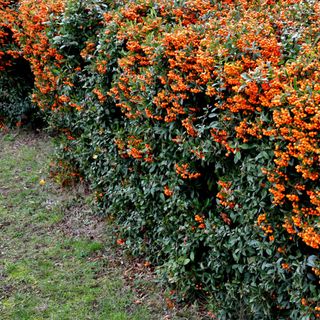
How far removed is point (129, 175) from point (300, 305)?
2.22 metres

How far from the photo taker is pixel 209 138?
12.5ft

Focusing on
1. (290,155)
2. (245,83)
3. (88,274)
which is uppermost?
(245,83)

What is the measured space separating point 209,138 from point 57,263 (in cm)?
217

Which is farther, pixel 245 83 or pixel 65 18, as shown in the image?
pixel 65 18

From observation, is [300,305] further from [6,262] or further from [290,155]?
[6,262]

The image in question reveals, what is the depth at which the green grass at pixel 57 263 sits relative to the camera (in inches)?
177

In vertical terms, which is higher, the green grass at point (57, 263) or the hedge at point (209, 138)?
the hedge at point (209, 138)

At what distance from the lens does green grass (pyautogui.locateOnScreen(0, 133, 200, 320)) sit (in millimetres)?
4504

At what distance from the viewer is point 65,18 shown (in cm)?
574

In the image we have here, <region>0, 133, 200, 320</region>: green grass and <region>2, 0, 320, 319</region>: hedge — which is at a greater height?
<region>2, 0, 320, 319</region>: hedge

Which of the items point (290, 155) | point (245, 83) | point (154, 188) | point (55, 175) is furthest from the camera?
point (55, 175)

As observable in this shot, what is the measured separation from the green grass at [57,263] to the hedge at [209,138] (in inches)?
10.7

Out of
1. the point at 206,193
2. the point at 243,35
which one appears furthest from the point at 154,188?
the point at 243,35

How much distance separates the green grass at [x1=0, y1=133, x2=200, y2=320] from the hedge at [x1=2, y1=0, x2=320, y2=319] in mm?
272
